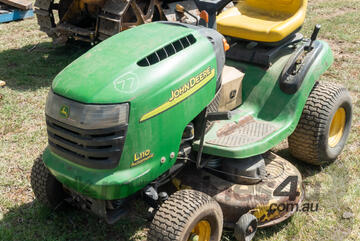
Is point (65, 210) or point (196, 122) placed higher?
point (196, 122)

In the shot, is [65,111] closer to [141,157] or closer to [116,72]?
[116,72]

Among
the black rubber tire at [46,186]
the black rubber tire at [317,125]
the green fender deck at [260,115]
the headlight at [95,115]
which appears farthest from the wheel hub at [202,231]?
the black rubber tire at [317,125]

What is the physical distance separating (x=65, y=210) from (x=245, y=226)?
57.2 inches

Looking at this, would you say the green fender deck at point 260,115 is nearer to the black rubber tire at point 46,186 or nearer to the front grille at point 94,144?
the front grille at point 94,144

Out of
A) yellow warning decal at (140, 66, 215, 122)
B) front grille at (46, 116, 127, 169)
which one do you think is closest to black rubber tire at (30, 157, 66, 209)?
front grille at (46, 116, 127, 169)

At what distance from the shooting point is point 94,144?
2516 mm

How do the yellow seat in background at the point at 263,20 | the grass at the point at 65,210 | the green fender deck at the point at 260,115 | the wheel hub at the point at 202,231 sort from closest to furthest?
the wheel hub at the point at 202,231 < the green fender deck at the point at 260,115 < the grass at the point at 65,210 < the yellow seat in background at the point at 263,20

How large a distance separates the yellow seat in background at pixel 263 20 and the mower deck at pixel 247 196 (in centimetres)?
120

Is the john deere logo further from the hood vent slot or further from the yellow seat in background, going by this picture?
the yellow seat in background

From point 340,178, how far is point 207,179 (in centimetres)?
145

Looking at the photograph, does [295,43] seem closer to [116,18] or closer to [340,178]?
[340,178]

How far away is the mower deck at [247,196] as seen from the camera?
10.4 ft

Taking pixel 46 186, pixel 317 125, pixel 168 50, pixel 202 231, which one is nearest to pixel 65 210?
pixel 46 186

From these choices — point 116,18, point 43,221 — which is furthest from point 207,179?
point 116,18
